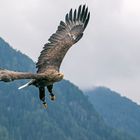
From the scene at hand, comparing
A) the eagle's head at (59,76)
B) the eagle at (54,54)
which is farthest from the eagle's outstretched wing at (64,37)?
the eagle's head at (59,76)

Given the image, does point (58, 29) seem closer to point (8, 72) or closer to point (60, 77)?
point (60, 77)

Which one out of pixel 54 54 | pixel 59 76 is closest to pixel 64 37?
pixel 54 54

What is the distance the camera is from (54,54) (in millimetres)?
24594

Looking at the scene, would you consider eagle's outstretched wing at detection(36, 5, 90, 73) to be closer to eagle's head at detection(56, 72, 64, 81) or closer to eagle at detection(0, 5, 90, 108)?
eagle at detection(0, 5, 90, 108)

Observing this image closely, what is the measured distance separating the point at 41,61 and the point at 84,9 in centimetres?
434

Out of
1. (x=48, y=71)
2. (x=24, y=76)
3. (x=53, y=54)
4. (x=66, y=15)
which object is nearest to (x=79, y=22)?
(x=66, y=15)

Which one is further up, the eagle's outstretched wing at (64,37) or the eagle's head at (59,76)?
the eagle's outstretched wing at (64,37)

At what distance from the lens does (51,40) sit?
25.6m

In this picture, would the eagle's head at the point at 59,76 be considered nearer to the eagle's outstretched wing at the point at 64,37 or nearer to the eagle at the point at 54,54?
the eagle at the point at 54,54

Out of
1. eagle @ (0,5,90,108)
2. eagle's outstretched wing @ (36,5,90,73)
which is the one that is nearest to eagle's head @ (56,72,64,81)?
→ eagle @ (0,5,90,108)

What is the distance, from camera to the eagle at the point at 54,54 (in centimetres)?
1893

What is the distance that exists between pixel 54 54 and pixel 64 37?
2190mm

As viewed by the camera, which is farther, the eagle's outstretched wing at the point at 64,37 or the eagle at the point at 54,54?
the eagle's outstretched wing at the point at 64,37

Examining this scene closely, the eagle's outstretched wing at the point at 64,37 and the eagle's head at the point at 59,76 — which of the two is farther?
the eagle's outstretched wing at the point at 64,37
